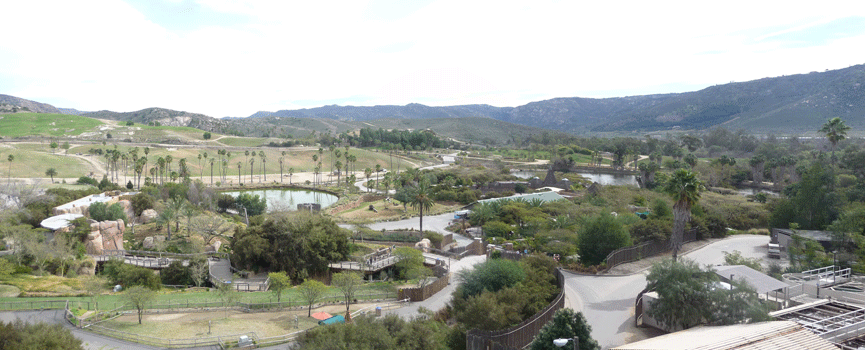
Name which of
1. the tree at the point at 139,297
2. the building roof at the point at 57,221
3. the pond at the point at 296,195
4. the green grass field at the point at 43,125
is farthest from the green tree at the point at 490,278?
the green grass field at the point at 43,125

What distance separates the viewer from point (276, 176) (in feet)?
358

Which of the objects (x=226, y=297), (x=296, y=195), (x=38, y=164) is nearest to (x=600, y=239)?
(x=226, y=297)

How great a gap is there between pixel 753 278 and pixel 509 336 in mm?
11810

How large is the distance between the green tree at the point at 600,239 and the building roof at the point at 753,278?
9.97 m

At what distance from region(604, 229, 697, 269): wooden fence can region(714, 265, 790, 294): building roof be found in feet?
26.8

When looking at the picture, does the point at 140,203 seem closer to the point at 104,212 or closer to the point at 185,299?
the point at 104,212

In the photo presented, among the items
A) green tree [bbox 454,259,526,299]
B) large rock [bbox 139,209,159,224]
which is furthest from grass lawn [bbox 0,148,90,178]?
green tree [bbox 454,259,526,299]

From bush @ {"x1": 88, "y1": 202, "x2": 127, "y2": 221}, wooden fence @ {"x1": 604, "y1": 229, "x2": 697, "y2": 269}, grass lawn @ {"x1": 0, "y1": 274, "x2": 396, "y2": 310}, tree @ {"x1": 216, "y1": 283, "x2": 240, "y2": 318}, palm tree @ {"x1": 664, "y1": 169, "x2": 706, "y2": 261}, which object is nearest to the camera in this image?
tree @ {"x1": 216, "y1": 283, "x2": 240, "y2": 318}

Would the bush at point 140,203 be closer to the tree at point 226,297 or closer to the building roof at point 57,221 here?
the building roof at point 57,221

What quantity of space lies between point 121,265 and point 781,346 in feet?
126

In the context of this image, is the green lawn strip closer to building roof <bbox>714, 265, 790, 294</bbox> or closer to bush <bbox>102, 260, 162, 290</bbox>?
bush <bbox>102, 260, 162, 290</bbox>

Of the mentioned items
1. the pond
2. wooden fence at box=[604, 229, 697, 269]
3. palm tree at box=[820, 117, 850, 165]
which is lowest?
the pond

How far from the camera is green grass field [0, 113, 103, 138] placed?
153125 millimetres

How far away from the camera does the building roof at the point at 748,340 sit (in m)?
14.1
